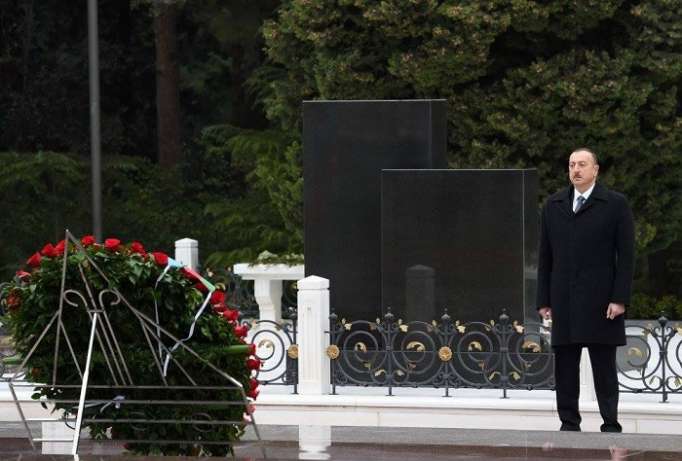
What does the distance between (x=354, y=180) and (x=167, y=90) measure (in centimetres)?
2051

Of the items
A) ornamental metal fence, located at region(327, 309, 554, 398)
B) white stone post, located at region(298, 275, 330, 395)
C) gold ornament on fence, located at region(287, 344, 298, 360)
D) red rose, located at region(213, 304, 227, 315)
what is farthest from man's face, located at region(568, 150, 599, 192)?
gold ornament on fence, located at region(287, 344, 298, 360)

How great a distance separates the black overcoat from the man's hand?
0.12 feet

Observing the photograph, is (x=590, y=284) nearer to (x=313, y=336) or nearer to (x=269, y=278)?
(x=313, y=336)

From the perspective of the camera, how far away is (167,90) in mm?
35250

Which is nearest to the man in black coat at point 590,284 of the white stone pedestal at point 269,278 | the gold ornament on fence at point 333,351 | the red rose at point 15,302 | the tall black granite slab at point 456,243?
the red rose at point 15,302

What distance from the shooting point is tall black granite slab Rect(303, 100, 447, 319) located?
15203mm

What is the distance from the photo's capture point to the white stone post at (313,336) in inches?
558

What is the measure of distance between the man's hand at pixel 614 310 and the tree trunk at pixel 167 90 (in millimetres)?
24859

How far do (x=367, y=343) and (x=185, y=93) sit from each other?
77.3ft

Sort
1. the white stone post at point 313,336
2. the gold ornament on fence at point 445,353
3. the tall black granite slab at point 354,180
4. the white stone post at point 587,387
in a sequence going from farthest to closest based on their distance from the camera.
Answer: the tall black granite slab at point 354,180 → the white stone post at point 313,336 → the gold ornament on fence at point 445,353 → the white stone post at point 587,387

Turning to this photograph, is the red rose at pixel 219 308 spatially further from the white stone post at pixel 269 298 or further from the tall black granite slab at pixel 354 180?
the white stone post at pixel 269 298

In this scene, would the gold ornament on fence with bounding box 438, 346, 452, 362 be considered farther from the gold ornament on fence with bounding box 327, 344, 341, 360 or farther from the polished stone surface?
the polished stone surface

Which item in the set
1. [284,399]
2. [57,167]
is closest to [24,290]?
[284,399]

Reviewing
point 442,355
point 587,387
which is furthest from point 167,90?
point 587,387
